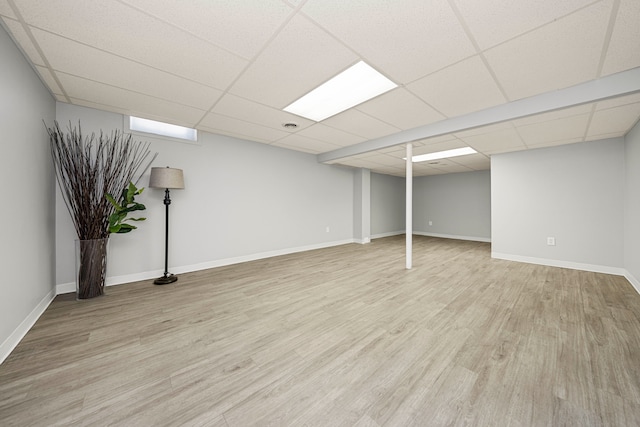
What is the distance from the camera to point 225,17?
1531 millimetres

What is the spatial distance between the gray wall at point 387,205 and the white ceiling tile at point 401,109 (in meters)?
4.36

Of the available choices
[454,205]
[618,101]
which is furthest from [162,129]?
[454,205]

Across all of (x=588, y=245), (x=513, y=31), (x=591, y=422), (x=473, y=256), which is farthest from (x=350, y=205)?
(x=591, y=422)

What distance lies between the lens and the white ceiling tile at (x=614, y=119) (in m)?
2.57

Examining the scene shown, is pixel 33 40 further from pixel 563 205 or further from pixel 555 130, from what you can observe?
pixel 563 205

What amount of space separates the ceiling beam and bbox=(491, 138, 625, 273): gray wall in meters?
2.42

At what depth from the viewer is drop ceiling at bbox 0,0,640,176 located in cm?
146

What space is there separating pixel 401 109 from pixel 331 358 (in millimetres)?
2823

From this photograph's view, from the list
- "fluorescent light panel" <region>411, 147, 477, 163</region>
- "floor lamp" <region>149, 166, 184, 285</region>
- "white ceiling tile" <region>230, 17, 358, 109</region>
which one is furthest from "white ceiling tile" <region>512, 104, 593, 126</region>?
"floor lamp" <region>149, 166, 184, 285</region>

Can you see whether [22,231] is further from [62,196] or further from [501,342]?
[501,342]

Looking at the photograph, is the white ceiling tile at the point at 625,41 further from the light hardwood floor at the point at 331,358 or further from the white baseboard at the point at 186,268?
the white baseboard at the point at 186,268

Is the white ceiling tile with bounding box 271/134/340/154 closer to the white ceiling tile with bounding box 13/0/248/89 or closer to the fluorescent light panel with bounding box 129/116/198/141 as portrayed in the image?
the fluorescent light panel with bounding box 129/116/198/141

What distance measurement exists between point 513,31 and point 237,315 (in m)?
3.22

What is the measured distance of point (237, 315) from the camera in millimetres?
2295
